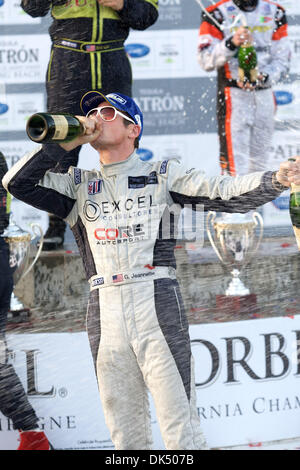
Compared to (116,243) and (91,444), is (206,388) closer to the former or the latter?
(91,444)

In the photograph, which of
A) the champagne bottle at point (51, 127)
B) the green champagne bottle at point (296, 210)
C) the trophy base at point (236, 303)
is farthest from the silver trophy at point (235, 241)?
the champagne bottle at point (51, 127)

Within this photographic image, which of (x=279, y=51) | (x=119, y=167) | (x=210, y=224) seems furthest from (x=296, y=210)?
(x=279, y=51)

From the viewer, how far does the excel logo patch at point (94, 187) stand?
233 cm

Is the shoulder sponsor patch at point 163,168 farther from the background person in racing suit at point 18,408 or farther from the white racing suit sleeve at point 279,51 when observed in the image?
the white racing suit sleeve at point 279,51

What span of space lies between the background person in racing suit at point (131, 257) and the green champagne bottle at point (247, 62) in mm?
1853

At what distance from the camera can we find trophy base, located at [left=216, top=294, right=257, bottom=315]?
3.40 meters

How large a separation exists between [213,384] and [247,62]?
5.95ft

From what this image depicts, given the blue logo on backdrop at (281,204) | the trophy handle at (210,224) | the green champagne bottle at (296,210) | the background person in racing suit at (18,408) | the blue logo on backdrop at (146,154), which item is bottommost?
the background person in racing suit at (18,408)

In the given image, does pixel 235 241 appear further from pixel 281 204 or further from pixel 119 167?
pixel 119 167

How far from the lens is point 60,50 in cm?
313

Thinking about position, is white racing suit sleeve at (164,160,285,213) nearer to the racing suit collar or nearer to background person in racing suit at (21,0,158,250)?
the racing suit collar

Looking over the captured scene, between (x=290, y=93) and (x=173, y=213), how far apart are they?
7.59ft

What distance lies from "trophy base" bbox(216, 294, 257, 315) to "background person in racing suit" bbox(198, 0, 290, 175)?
0.91m

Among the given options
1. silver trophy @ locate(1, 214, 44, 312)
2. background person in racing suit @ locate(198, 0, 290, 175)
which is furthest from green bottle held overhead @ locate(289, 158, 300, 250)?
background person in racing suit @ locate(198, 0, 290, 175)
